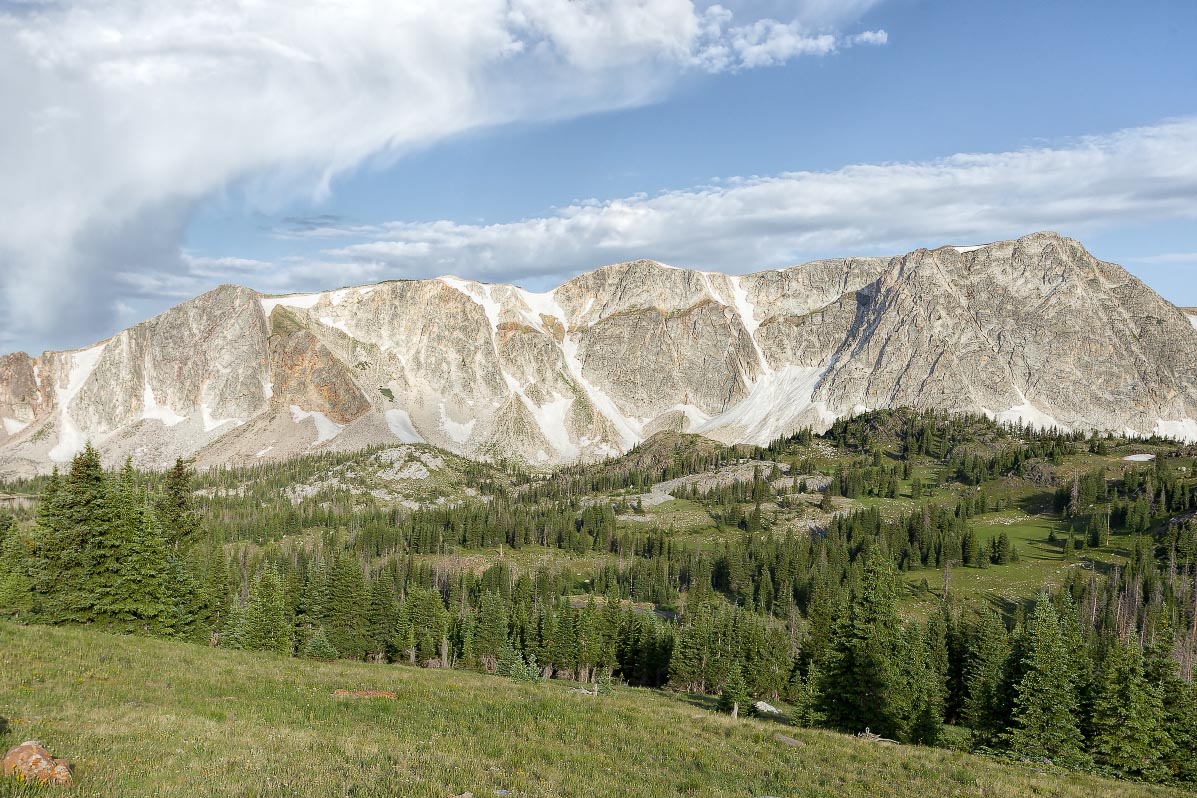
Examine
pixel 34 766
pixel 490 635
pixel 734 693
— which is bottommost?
pixel 490 635

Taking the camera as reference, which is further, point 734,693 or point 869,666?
point 734,693

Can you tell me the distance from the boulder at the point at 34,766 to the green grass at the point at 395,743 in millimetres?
419

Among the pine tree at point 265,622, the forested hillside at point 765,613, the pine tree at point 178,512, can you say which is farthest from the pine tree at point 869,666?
the pine tree at point 178,512

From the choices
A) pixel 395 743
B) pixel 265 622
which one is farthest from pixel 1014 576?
pixel 395 743

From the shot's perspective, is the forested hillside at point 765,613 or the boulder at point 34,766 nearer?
the boulder at point 34,766

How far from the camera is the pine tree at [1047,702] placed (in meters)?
49.0

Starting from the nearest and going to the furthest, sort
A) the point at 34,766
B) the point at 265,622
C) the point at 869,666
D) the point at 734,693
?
the point at 34,766, the point at 869,666, the point at 734,693, the point at 265,622

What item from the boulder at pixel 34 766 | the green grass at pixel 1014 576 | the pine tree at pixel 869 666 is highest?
the boulder at pixel 34 766

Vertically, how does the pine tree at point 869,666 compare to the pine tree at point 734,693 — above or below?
above

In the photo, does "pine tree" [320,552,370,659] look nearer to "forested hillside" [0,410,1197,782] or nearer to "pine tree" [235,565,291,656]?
"forested hillside" [0,410,1197,782]

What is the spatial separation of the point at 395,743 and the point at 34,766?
8.61 metres

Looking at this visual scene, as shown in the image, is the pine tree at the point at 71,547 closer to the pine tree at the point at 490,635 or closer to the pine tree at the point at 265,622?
the pine tree at the point at 265,622

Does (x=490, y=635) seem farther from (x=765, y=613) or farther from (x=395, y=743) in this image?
(x=395, y=743)

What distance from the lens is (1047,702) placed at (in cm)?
5059
